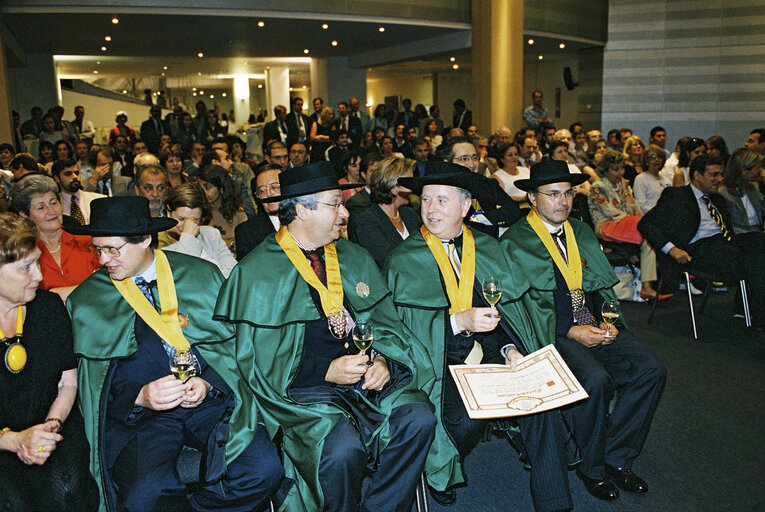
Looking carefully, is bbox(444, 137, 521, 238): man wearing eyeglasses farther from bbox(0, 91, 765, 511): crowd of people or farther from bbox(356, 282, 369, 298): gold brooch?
bbox(356, 282, 369, 298): gold brooch

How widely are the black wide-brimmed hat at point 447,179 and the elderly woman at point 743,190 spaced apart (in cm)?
434

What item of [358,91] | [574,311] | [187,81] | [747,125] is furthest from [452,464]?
[187,81]

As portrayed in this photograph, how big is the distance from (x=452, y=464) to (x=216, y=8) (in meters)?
12.0

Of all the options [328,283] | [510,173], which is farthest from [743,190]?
[328,283]

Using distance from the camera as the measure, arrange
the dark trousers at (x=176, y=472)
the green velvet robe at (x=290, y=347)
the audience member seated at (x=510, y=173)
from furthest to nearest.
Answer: the audience member seated at (x=510, y=173)
the green velvet robe at (x=290, y=347)
the dark trousers at (x=176, y=472)

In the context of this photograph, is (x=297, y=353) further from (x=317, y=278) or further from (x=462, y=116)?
(x=462, y=116)

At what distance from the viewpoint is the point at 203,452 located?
9.40 feet

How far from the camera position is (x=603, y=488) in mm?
3383

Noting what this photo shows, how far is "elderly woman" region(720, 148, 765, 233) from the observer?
6.52 meters

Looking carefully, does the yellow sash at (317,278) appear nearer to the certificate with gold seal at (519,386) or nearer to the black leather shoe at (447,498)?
the certificate with gold seal at (519,386)

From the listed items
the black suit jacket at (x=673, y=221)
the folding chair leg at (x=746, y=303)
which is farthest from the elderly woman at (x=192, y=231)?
the folding chair leg at (x=746, y=303)

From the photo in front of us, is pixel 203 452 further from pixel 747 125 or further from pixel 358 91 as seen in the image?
pixel 358 91

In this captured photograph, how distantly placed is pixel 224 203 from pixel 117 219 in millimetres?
3292

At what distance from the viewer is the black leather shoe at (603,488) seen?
11.0ft
